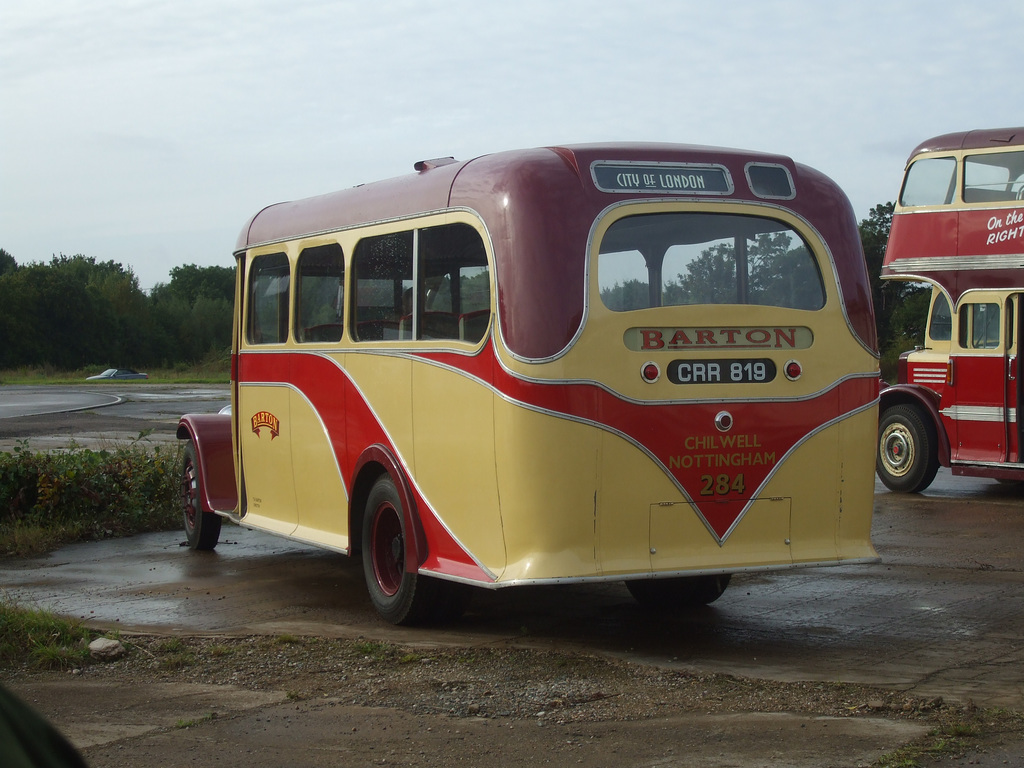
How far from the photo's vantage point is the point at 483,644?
716cm

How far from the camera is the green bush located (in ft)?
38.3

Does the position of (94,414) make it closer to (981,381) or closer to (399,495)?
(981,381)

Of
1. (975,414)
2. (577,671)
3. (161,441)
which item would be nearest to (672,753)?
(577,671)

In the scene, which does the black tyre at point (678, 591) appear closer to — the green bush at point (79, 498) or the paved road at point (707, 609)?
the paved road at point (707, 609)

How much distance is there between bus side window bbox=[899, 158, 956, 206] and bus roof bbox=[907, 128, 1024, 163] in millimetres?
159

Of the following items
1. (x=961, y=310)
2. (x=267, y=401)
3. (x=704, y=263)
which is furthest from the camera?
(x=961, y=310)

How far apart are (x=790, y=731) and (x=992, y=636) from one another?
2.54 meters

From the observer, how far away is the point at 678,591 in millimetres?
8391

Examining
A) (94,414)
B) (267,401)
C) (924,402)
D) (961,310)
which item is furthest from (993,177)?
(94,414)

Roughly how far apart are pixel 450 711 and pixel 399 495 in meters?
2.24

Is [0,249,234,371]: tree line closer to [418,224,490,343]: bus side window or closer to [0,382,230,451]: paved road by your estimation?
[0,382,230,451]: paved road

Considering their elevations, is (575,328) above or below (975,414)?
above

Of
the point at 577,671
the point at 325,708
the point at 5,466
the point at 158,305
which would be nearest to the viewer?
the point at 325,708

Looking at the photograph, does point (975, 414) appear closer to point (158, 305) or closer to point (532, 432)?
point (532, 432)
